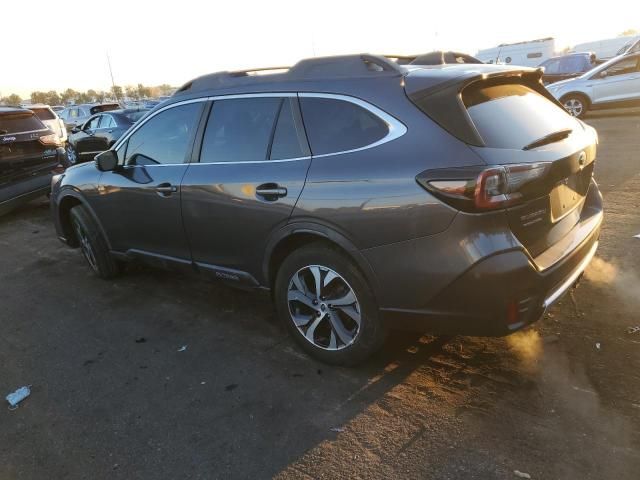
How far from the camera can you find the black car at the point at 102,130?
12924 mm

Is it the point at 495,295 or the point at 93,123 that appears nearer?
the point at 495,295

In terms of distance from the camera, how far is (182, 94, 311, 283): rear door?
309cm

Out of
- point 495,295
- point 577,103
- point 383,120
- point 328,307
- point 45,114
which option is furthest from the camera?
point 577,103

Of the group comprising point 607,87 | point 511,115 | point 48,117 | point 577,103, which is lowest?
point 577,103

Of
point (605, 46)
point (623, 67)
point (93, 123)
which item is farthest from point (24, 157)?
point (605, 46)

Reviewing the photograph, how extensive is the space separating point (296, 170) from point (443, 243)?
3.35 ft

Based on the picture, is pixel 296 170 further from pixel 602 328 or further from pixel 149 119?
pixel 602 328

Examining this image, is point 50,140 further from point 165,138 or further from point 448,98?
point 448,98

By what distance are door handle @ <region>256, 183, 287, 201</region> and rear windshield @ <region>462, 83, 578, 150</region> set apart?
1163 mm

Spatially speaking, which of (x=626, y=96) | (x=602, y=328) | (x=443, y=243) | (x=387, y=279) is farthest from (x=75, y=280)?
(x=626, y=96)

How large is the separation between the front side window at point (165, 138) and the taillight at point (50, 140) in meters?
5.06

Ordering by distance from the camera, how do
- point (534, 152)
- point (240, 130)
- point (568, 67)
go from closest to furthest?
point (534, 152)
point (240, 130)
point (568, 67)

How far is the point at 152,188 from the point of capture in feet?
13.0

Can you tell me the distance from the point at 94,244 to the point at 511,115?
395cm
